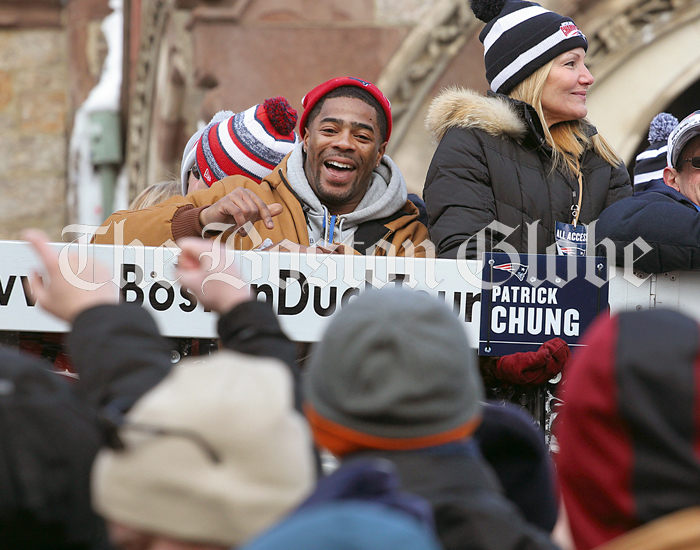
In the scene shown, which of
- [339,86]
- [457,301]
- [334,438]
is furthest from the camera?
[339,86]

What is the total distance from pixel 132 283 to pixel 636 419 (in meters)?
1.59

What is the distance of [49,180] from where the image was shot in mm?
8273

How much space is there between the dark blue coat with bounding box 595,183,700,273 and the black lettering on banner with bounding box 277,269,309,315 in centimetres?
84

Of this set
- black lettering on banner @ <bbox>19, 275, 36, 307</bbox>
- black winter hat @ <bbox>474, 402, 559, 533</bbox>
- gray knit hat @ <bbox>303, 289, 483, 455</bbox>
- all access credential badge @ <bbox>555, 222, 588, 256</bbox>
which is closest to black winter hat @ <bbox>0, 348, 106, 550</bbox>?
gray knit hat @ <bbox>303, 289, 483, 455</bbox>

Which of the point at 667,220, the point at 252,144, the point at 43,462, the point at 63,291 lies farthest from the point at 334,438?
the point at 252,144

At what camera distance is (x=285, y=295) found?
262 cm

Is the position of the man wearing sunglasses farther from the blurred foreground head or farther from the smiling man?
the blurred foreground head

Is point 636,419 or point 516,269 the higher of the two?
point 636,419

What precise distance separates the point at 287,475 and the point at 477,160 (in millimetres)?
1971

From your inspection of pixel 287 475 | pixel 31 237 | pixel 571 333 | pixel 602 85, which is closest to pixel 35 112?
pixel 602 85

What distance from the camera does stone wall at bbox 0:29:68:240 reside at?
808 cm

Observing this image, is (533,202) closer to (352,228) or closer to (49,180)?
(352,228)

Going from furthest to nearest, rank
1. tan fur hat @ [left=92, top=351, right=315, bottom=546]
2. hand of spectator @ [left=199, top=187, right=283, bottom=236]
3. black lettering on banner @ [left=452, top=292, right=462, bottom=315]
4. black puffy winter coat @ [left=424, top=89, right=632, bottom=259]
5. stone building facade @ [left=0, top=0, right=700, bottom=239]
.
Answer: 1. stone building facade @ [left=0, top=0, right=700, bottom=239]
2. black puffy winter coat @ [left=424, top=89, right=632, bottom=259]
3. hand of spectator @ [left=199, top=187, right=283, bottom=236]
4. black lettering on banner @ [left=452, top=292, right=462, bottom=315]
5. tan fur hat @ [left=92, top=351, right=315, bottom=546]

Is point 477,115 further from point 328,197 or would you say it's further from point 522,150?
point 328,197
